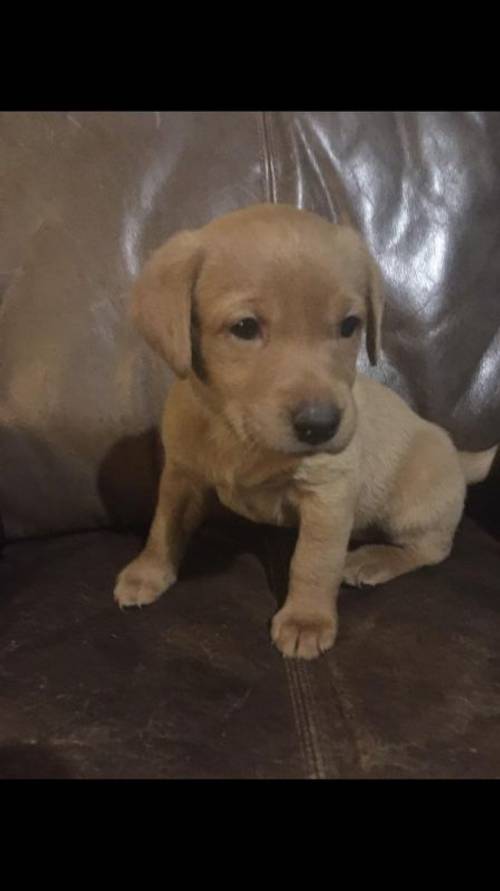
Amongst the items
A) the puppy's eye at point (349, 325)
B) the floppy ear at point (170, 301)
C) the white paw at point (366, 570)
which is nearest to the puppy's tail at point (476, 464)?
the white paw at point (366, 570)

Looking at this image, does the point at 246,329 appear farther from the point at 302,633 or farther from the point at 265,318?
the point at 302,633

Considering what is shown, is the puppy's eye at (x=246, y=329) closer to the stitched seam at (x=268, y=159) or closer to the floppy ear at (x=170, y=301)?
the floppy ear at (x=170, y=301)

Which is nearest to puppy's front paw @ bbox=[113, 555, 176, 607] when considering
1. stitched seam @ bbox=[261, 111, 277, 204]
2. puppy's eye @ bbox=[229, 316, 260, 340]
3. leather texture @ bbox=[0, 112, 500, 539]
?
leather texture @ bbox=[0, 112, 500, 539]

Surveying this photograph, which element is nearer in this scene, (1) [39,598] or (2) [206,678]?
(2) [206,678]

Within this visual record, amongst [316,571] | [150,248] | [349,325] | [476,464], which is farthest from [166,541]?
[476,464]

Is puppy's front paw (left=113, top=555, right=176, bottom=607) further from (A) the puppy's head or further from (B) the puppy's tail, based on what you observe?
(B) the puppy's tail
